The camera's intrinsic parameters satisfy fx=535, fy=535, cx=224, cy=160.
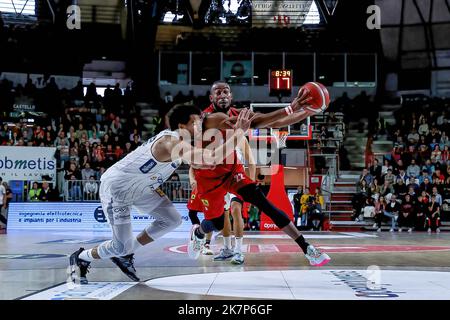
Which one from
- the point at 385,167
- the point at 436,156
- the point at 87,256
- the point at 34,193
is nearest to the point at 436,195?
the point at 385,167

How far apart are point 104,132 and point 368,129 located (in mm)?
11865

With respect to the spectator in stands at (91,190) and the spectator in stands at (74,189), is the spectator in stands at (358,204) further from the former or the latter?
the spectator in stands at (74,189)

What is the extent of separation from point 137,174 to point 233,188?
1.35 metres

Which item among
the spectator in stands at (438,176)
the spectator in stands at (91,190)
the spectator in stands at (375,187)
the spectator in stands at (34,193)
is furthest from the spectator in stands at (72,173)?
the spectator in stands at (438,176)

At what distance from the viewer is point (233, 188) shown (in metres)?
5.79

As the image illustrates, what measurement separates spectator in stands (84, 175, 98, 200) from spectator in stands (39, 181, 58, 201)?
89 cm

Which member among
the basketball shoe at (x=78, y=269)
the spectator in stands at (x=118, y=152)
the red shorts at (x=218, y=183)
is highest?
the spectator in stands at (x=118, y=152)

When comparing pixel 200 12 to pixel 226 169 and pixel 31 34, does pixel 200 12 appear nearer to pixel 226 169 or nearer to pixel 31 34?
pixel 31 34

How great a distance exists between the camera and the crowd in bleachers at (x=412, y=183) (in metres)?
15.5

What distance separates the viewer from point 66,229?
14.4 m

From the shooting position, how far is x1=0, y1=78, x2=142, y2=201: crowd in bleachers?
16438 millimetres

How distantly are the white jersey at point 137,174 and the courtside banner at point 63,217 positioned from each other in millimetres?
9116

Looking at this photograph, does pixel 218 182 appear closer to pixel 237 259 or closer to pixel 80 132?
pixel 237 259

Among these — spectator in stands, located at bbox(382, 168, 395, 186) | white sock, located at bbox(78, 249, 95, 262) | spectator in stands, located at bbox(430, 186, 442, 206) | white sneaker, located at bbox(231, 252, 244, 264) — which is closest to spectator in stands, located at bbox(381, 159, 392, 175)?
spectator in stands, located at bbox(382, 168, 395, 186)
